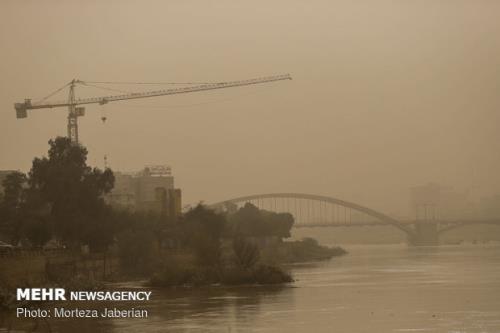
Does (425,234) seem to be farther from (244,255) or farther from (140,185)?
(244,255)

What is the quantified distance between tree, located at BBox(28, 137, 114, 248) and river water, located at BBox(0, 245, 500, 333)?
30.5 ft

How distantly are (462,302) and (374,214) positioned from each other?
118m

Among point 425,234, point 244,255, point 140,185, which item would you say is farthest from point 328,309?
point 425,234

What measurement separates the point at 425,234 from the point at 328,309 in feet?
398

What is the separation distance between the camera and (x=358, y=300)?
38.9 metres

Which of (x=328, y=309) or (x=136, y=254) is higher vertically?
(x=136, y=254)

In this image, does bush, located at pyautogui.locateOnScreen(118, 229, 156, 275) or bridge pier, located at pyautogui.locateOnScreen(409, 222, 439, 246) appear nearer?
bush, located at pyautogui.locateOnScreen(118, 229, 156, 275)

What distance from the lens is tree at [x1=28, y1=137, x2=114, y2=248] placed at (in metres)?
52.8

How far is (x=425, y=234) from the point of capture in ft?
506

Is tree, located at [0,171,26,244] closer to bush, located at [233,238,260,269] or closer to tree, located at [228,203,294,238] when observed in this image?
bush, located at [233,238,260,269]

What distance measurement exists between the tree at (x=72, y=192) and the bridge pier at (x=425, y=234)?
335 ft

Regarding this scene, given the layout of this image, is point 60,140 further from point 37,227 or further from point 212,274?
point 212,274

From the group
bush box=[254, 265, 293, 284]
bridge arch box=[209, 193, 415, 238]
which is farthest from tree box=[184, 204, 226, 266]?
bridge arch box=[209, 193, 415, 238]

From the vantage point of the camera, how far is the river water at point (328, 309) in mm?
30000
